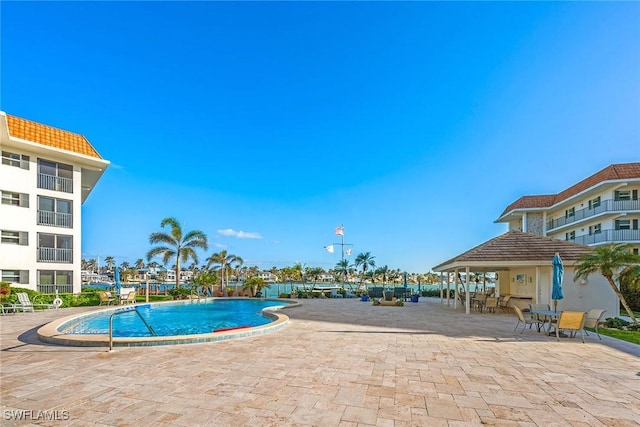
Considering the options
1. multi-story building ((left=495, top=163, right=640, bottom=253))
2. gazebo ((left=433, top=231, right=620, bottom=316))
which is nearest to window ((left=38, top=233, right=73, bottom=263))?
gazebo ((left=433, top=231, right=620, bottom=316))

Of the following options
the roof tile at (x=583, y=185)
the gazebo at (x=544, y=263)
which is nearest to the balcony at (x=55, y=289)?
the gazebo at (x=544, y=263)

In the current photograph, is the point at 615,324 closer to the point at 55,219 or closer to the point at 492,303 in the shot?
the point at 492,303

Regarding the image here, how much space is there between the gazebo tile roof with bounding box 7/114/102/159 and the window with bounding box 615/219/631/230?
3587 centimetres

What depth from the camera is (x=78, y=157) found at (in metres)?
19.0

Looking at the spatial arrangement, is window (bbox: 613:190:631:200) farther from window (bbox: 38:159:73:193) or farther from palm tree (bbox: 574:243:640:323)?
window (bbox: 38:159:73:193)

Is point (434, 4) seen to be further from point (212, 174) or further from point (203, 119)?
point (212, 174)

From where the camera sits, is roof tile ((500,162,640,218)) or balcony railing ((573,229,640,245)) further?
roof tile ((500,162,640,218))

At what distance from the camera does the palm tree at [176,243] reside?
2612 cm

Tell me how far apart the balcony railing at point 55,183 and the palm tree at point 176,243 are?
7345mm

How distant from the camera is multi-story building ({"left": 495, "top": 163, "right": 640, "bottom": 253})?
2394cm

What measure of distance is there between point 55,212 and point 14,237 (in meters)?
2.14

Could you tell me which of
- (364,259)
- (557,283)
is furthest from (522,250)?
(364,259)

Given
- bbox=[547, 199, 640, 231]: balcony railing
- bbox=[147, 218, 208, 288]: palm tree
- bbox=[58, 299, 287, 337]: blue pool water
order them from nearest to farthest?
1. bbox=[58, 299, 287, 337]: blue pool water
2. bbox=[547, 199, 640, 231]: balcony railing
3. bbox=[147, 218, 208, 288]: palm tree

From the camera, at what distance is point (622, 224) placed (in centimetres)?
2472
